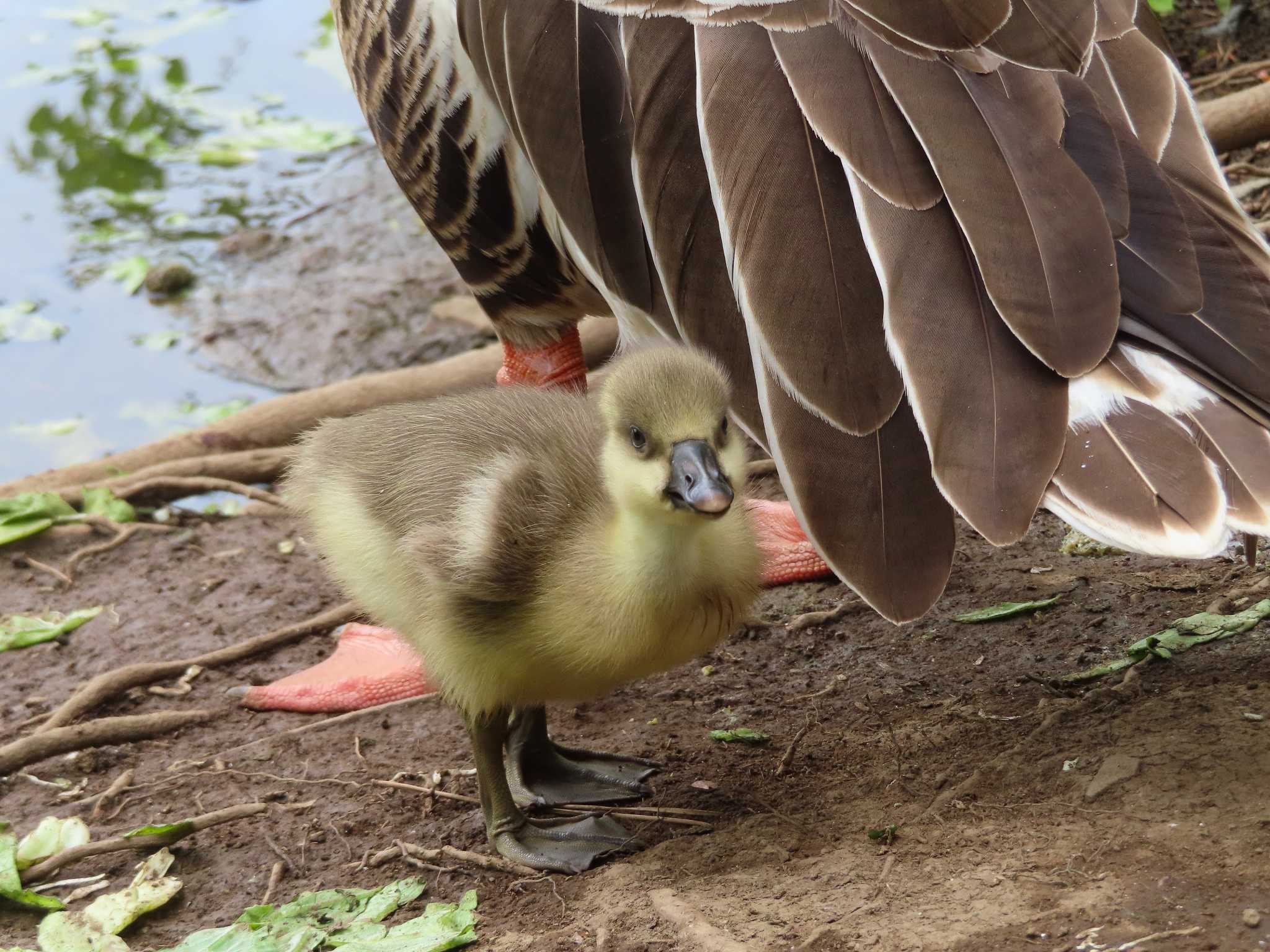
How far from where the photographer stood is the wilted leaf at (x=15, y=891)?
3000mm

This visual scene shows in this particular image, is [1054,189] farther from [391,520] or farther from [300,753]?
[300,753]

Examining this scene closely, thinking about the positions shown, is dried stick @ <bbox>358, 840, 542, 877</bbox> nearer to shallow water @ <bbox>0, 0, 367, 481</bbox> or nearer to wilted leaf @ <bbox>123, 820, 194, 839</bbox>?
wilted leaf @ <bbox>123, 820, 194, 839</bbox>

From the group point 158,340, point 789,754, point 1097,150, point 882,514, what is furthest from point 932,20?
point 158,340

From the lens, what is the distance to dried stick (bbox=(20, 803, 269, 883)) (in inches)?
122

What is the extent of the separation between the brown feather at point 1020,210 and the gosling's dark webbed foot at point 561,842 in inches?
52.2

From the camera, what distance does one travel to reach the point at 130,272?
701cm

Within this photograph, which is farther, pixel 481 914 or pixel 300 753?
pixel 300 753

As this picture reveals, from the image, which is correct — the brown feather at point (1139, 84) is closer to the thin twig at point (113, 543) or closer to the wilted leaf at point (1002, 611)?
the wilted leaf at point (1002, 611)

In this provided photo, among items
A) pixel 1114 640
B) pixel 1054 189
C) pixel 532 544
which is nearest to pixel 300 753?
Result: pixel 532 544

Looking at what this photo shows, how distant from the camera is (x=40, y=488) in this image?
17.0 ft

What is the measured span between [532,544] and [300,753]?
1.31m

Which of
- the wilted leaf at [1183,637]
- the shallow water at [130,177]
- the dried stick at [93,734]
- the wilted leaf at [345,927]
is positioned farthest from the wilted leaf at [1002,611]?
the shallow water at [130,177]

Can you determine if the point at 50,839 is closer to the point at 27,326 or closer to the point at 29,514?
the point at 29,514

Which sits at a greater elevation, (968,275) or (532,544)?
(968,275)
